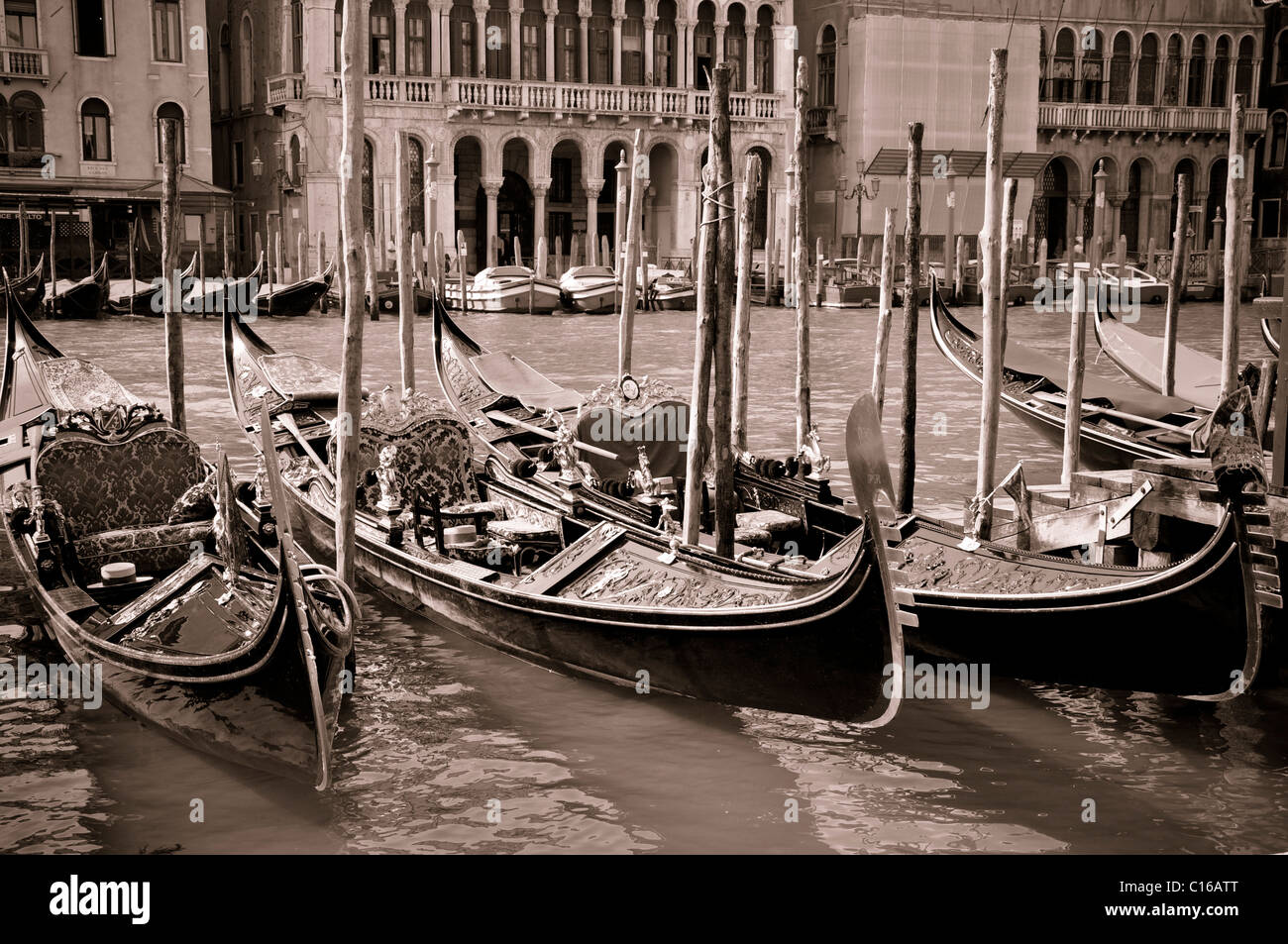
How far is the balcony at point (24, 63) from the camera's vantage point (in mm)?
18594

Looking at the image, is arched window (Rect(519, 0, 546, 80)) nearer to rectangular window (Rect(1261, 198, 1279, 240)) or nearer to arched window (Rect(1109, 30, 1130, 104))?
arched window (Rect(1109, 30, 1130, 104))

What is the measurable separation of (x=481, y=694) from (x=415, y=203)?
1725 cm

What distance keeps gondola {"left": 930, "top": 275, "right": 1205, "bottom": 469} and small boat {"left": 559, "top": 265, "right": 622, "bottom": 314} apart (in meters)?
10.9

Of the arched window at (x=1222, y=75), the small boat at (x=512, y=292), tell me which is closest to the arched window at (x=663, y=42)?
the small boat at (x=512, y=292)

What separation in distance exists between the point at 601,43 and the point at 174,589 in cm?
1940

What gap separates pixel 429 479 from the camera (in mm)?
5738

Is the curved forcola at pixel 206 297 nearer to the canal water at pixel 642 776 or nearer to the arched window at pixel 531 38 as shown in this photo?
the arched window at pixel 531 38

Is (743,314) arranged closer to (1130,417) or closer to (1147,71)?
(1130,417)

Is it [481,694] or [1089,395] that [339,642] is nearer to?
[481,694]

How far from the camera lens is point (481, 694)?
469 cm

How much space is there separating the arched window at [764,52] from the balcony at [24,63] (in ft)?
34.5
